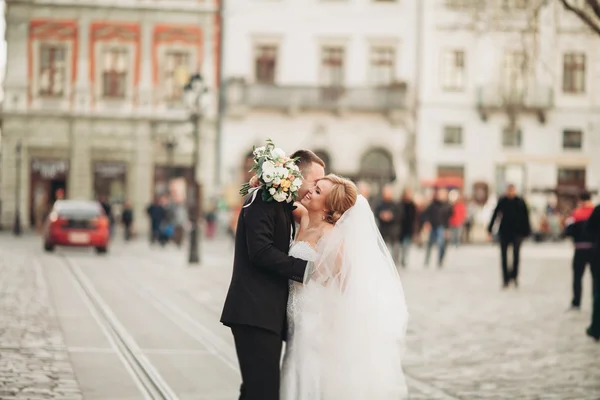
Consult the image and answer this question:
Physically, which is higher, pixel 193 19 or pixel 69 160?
pixel 193 19

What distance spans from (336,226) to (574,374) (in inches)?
187

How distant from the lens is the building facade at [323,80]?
46.8 meters

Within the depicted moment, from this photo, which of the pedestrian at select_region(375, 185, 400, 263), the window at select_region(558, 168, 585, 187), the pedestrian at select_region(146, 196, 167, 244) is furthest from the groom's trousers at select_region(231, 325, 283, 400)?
the window at select_region(558, 168, 585, 187)

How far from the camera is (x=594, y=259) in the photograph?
13.5 metres

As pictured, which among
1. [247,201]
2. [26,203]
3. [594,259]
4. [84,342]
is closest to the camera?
[247,201]

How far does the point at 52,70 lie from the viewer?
A: 153 ft

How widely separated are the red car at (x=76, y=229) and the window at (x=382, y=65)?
20879 millimetres

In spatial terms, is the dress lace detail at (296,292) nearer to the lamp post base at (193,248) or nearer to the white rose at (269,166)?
the white rose at (269,166)

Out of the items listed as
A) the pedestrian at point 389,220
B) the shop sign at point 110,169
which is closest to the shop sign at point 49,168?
the shop sign at point 110,169

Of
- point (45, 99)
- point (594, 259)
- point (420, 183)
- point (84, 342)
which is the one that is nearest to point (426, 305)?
point (594, 259)

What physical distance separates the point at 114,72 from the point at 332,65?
30.1ft

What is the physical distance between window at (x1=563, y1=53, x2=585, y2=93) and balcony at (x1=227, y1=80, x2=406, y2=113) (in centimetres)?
719

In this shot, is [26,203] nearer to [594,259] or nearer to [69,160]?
[69,160]

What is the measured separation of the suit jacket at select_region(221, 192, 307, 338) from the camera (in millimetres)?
5891
